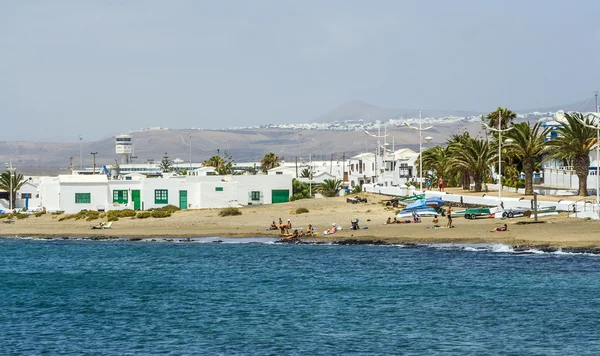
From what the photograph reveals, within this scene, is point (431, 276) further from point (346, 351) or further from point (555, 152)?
point (555, 152)

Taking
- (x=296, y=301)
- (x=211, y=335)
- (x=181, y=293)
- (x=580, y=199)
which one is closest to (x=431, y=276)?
(x=296, y=301)

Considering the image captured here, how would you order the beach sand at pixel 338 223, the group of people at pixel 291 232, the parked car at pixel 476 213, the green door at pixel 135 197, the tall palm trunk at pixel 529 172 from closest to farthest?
1. the beach sand at pixel 338 223
2. the group of people at pixel 291 232
3. the parked car at pixel 476 213
4. the tall palm trunk at pixel 529 172
5. the green door at pixel 135 197

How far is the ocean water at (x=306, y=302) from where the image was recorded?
30312 mm

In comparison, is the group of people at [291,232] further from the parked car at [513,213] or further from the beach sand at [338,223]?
the parked car at [513,213]

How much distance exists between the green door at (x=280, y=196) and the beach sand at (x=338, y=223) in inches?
361

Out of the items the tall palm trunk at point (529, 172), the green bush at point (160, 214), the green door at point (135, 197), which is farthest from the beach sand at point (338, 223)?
the green door at point (135, 197)

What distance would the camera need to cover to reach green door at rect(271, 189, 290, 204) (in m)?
92.9

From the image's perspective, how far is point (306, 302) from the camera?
38.9 meters

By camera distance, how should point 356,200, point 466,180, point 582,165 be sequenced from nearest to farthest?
point 582,165 < point 356,200 < point 466,180

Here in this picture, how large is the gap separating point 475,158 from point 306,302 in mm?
43907

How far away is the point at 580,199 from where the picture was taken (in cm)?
6644

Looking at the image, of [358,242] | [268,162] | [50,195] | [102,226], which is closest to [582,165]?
[358,242]

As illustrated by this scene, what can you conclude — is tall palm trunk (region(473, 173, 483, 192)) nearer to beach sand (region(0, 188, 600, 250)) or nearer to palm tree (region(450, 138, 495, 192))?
palm tree (region(450, 138, 495, 192))

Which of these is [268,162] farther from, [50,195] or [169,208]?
[169,208]
